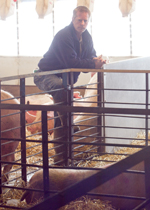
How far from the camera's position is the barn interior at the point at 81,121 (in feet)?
4.14

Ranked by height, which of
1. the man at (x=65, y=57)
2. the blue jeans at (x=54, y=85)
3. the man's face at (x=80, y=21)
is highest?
the man's face at (x=80, y=21)

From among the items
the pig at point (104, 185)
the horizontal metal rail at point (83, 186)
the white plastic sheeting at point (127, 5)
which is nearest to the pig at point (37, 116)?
the pig at point (104, 185)

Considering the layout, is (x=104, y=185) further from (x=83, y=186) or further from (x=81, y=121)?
(x=83, y=186)

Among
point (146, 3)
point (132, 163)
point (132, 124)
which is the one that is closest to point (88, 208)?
point (132, 163)

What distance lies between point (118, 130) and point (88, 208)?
2.06 meters

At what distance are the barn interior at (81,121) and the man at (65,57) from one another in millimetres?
79

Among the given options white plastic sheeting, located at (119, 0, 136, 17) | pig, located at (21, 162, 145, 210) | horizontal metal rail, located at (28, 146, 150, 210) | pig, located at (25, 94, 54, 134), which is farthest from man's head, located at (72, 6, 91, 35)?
white plastic sheeting, located at (119, 0, 136, 17)

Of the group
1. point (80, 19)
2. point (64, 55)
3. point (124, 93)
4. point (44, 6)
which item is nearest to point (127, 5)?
point (44, 6)

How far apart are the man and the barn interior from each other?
8 cm

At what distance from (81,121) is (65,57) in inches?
22.6

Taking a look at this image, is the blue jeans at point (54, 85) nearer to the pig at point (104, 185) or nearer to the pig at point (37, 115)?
the pig at point (37, 115)

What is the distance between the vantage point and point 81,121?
3129 mm

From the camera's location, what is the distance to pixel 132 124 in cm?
429

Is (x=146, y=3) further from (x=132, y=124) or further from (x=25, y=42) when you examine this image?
(x=132, y=124)
